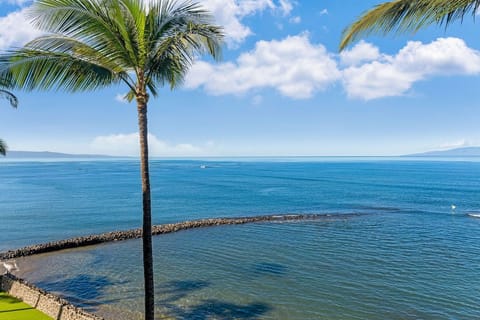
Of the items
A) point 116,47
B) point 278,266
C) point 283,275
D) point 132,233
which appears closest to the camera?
point 116,47

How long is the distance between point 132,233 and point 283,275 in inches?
761

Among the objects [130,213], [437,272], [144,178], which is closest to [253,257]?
[437,272]

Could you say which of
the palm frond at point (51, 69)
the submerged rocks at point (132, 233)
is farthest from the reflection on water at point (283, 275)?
the palm frond at point (51, 69)

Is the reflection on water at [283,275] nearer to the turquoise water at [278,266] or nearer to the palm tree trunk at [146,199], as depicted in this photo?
the turquoise water at [278,266]

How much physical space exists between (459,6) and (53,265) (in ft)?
97.3

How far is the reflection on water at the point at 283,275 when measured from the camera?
18000 millimetres

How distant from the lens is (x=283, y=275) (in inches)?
909

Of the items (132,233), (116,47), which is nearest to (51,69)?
(116,47)

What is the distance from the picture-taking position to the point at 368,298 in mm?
19234

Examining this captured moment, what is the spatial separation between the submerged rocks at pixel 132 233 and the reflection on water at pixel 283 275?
155 centimetres

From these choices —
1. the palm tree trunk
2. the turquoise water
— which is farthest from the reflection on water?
the palm tree trunk

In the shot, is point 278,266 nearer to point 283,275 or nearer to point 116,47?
point 283,275

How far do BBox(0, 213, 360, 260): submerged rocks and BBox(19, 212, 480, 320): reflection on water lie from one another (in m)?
1.55

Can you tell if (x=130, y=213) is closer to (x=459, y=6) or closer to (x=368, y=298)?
(x=368, y=298)
